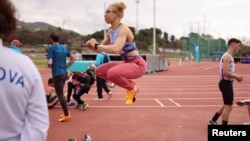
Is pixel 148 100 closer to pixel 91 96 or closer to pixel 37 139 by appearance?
pixel 91 96

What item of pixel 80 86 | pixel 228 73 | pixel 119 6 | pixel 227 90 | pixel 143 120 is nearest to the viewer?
pixel 119 6

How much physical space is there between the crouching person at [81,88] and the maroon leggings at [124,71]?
4777 millimetres

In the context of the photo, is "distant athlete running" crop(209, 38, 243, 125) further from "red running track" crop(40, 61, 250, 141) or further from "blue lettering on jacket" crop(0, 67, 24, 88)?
"blue lettering on jacket" crop(0, 67, 24, 88)

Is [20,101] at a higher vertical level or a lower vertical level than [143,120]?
higher

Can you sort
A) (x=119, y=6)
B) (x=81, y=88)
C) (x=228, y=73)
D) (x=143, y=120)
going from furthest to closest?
1. (x=81, y=88)
2. (x=143, y=120)
3. (x=228, y=73)
4. (x=119, y=6)

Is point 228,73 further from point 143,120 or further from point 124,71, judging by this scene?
point 124,71

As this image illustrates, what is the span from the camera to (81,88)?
8.89m

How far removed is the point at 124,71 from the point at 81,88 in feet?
16.6

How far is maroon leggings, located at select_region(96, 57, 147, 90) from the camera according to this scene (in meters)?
3.98

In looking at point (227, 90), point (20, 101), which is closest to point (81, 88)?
point (227, 90)

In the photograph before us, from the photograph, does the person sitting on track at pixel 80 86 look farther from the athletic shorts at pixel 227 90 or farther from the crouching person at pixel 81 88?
the athletic shorts at pixel 227 90

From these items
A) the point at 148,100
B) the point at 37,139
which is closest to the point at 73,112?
the point at 148,100

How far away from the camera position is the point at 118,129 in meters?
6.66

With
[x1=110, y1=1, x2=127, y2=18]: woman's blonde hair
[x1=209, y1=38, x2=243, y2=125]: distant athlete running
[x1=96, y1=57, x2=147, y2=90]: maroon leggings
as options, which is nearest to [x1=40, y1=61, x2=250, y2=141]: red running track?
[x1=209, y1=38, x2=243, y2=125]: distant athlete running
